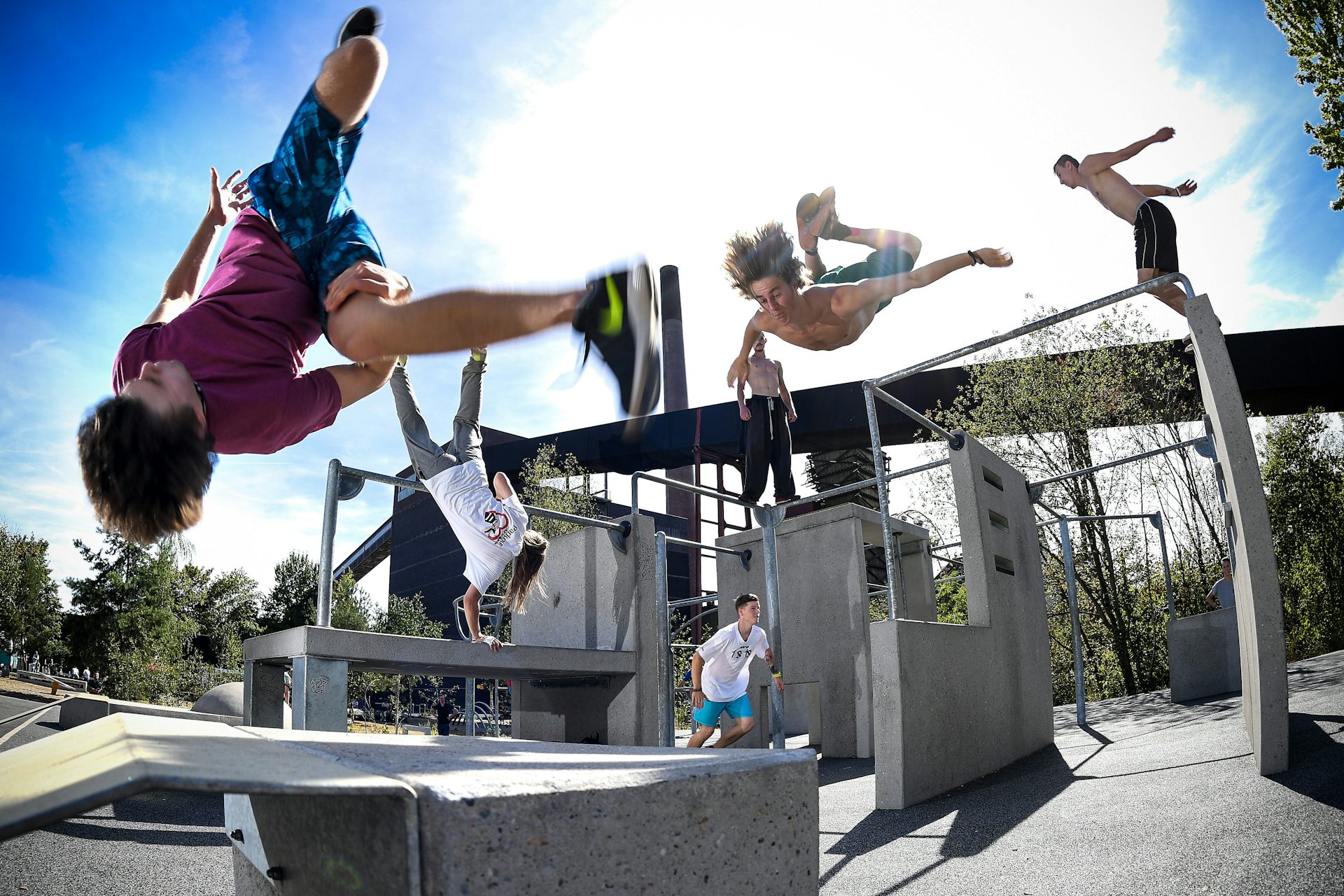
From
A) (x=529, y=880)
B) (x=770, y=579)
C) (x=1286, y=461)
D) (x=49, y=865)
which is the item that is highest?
(x=1286, y=461)

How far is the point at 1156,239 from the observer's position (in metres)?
4.01

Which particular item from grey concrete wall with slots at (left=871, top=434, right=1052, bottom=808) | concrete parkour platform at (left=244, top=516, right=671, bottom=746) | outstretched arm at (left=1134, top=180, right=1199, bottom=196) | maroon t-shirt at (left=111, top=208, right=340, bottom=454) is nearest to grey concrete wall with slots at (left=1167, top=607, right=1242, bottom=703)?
grey concrete wall with slots at (left=871, top=434, right=1052, bottom=808)

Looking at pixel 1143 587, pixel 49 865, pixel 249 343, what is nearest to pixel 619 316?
pixel 249 343

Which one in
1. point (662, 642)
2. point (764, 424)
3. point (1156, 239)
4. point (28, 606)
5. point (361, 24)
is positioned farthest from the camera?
point (28, 606)

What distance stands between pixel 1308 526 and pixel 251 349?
1495cm

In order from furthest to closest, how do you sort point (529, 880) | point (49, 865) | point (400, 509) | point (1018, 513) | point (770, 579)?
point (400, 509) → point (1018, 513) → point (770, 579) → point (49, 865) → point (529, 880)

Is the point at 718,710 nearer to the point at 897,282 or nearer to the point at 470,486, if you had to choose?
the point at 470,486

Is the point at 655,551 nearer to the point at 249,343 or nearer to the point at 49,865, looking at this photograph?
the point at 49,865

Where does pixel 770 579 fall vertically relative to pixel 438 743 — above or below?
above

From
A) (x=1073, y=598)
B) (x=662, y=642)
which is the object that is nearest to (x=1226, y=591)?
(x=1073, y=598)

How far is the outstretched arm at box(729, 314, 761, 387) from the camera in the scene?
3771 mm

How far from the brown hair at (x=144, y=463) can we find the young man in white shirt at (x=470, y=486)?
1724mm

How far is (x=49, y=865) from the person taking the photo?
12.6 feet

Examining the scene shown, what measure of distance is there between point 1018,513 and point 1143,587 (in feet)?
26.6
